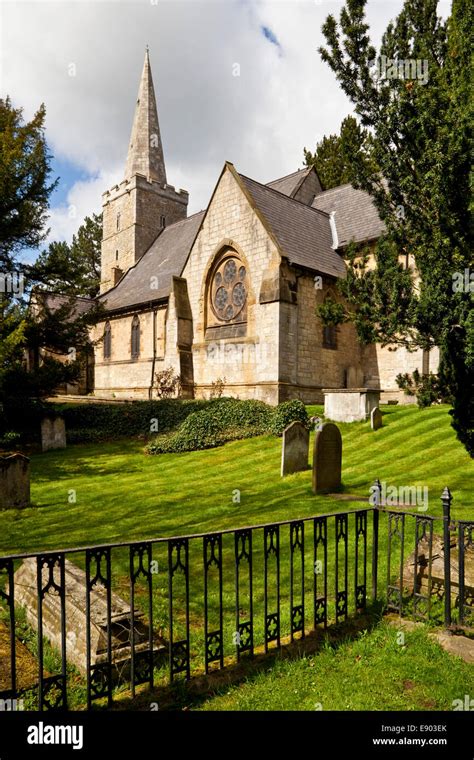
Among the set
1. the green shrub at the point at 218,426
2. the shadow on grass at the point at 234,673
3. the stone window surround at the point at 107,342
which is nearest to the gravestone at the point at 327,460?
the shadow on grass at the point at 234,673

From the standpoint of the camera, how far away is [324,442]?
34.3 feet

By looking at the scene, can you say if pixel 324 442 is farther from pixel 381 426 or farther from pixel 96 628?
pixel 96 628

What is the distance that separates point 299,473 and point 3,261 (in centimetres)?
1713

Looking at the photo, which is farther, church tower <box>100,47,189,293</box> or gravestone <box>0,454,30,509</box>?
church tower <box>100,47,189,293</box>

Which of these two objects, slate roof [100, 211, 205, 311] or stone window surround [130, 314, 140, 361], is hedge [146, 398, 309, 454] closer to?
slate roof [100, 211, 205, 311]

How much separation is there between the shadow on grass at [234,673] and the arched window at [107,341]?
29.7 meters

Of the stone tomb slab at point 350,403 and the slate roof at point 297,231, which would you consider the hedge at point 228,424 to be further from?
the slate roof at point 297,231

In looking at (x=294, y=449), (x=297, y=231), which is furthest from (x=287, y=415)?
(x=297, y=231)

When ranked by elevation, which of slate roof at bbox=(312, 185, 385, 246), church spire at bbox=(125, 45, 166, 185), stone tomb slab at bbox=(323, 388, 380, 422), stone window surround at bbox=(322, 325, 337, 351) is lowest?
stone tomb slab at bbox=(323, 388, 380, 422)

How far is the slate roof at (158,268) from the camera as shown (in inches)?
1177

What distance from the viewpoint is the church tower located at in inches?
1559

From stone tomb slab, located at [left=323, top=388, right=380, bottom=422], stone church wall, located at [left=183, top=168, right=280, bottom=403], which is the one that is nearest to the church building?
stone church wall, located at [left=183, top=168, right=280, bottom=403]

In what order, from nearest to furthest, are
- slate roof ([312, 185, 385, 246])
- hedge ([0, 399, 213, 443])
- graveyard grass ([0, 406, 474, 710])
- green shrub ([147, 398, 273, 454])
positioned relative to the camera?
graveyard grass ([0, 406, 474, 710]) < green shrub ([147, 398, 273, 454]) < hedge ([0, 399, 213, 443]) < slate roof ([312, 185, 385, 246])

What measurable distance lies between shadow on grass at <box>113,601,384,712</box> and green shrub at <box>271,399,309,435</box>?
39.9 feet
